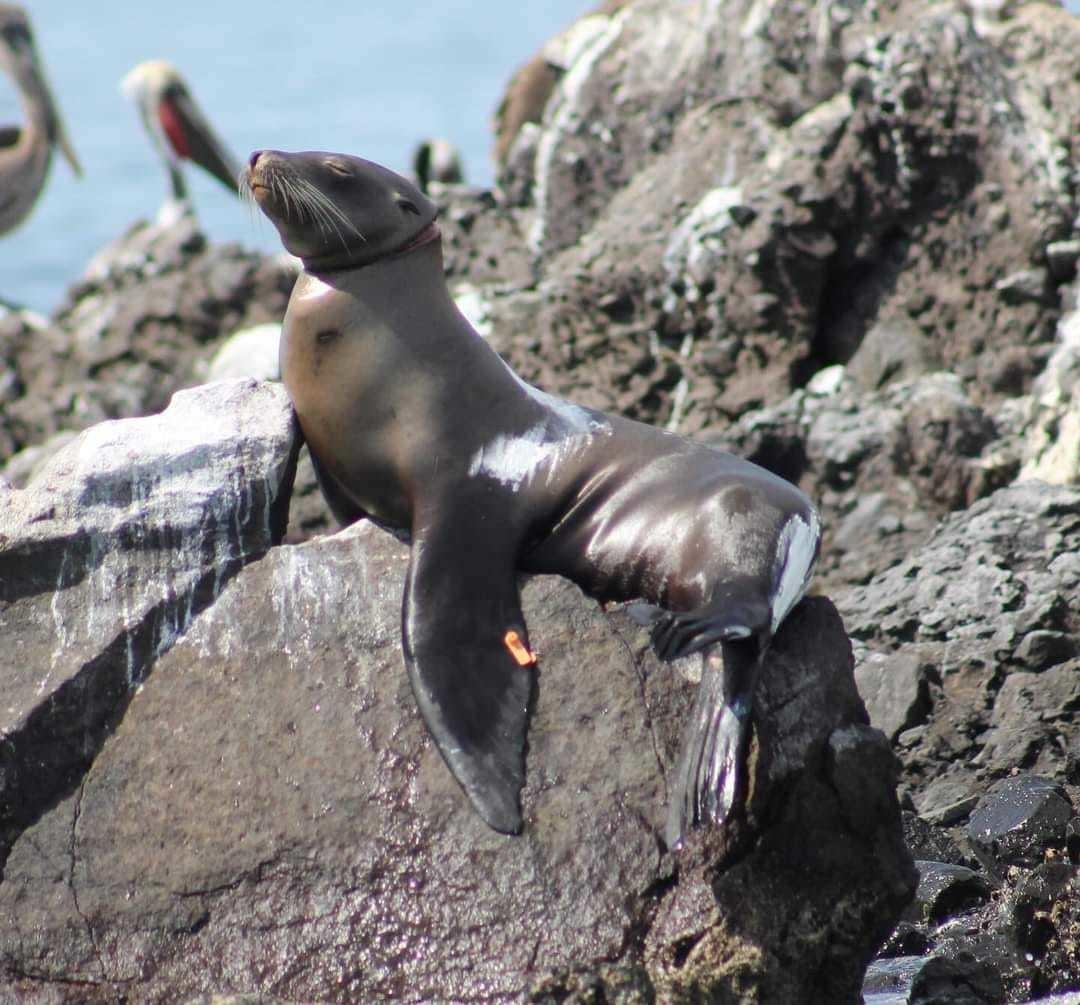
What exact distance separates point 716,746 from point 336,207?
2176 millimetres

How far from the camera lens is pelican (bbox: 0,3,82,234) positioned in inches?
827

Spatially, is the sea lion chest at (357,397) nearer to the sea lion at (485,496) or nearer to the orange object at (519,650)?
the sea lion at (485,496)

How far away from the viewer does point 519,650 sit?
510cm

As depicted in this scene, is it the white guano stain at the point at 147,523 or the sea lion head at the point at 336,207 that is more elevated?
the sea lion head at the point at 336,207

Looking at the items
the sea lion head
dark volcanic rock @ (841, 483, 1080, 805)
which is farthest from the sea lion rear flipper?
dark volcanic rock @ (841, 483, 1080, 805)

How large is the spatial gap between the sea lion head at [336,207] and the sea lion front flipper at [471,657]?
40.8 inches

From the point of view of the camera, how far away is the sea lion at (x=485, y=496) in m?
4.86

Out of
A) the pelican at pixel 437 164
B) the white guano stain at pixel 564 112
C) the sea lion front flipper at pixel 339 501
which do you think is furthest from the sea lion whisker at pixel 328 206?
the pelican at pixel 437 164

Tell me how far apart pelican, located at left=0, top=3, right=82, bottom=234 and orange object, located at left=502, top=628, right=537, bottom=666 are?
17021 mm

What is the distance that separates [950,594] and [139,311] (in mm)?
9124

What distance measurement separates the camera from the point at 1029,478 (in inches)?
336

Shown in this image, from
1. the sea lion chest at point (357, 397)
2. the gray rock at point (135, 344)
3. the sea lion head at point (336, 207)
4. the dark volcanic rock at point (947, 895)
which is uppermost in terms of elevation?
the sea lion head at point (336, 207)

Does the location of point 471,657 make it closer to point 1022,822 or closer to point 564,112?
point 1022,822

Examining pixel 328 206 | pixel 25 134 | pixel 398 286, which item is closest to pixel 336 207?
pixel 328 206
